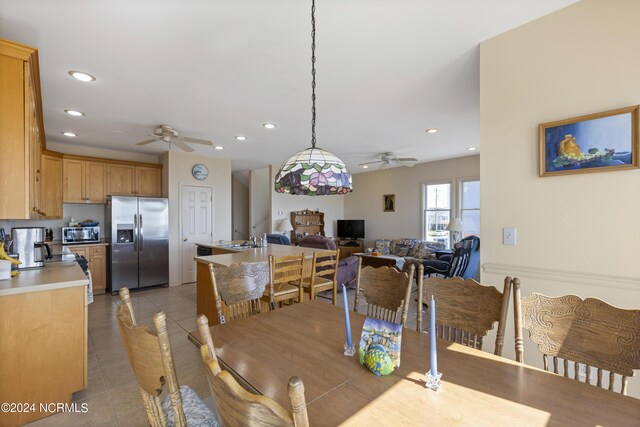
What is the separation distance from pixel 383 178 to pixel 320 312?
6.73m

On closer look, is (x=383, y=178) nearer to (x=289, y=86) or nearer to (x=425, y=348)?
(x=289, y=86)

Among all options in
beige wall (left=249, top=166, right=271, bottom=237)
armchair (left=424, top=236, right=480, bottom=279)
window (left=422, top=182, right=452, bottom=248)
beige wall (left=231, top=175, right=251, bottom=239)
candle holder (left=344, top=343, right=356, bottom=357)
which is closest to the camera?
candle holder (left=344, top=343, right=356, bottom=357)

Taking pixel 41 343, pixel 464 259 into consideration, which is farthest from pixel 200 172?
pixel 464 259

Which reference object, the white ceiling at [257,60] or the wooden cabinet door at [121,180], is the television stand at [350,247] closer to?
the white ceiling at [257,60]

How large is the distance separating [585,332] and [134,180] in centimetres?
638

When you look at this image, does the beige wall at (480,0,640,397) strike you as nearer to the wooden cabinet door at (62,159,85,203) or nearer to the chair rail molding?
the chair rail molding

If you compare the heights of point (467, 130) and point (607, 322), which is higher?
point (467, 130)

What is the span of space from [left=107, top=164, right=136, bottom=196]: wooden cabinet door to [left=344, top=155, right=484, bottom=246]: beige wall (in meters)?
5.59

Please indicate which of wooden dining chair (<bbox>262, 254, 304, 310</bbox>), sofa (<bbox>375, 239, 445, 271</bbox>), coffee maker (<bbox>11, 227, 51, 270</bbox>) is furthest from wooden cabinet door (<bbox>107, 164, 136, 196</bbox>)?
sofa (<bbox>375, 239, 445, 271</bbox>)

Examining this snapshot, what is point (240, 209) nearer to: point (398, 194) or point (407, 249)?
point (398, 194)

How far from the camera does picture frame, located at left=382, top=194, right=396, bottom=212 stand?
7.86m

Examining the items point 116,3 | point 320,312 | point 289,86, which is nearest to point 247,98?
point 289,86

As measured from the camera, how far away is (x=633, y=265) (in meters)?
1.62

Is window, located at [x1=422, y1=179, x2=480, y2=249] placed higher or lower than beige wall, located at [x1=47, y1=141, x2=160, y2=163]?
lower
